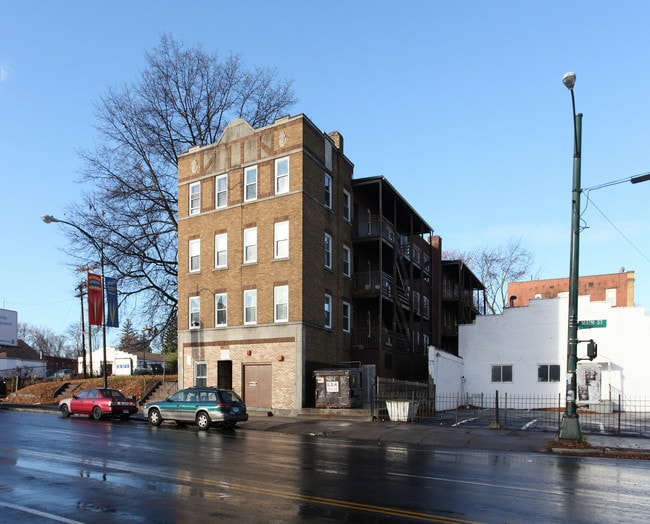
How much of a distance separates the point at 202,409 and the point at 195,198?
1410 cm

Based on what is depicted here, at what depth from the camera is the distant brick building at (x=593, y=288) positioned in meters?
63.8

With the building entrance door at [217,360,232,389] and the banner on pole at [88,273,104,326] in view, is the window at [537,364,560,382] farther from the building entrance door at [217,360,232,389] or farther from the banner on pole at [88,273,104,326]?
the banner on pole at [88,273,104,326]

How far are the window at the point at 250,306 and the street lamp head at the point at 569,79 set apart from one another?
17.8m

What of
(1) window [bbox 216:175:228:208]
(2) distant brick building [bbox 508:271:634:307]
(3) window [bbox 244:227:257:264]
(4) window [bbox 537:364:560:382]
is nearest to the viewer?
(3) window [bbox 244:227:257:264]

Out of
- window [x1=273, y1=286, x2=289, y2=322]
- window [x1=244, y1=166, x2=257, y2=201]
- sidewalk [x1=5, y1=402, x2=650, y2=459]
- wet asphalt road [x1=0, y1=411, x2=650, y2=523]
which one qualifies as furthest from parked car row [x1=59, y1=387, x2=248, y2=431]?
window [x1=244, y1=166, x2=257, y2=201]

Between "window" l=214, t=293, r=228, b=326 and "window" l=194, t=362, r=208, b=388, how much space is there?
2.32 metres

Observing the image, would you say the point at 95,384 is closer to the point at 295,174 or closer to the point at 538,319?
the point at 295,174

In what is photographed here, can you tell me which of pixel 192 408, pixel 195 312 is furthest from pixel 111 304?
pixel 192 408

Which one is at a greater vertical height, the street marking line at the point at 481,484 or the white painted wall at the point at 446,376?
the street marking line at the point at 481,484

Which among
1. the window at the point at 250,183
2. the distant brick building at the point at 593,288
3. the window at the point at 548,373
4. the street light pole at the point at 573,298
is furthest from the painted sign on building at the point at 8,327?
the street light pole at the point at 573,298

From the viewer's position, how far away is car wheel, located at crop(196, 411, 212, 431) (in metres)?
23.0

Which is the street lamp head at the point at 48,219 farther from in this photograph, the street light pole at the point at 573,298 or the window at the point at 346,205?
the street light pole at the point at 573,298

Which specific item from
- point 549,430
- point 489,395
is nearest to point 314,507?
point 549,430

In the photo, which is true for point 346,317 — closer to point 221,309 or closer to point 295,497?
point 221,309
